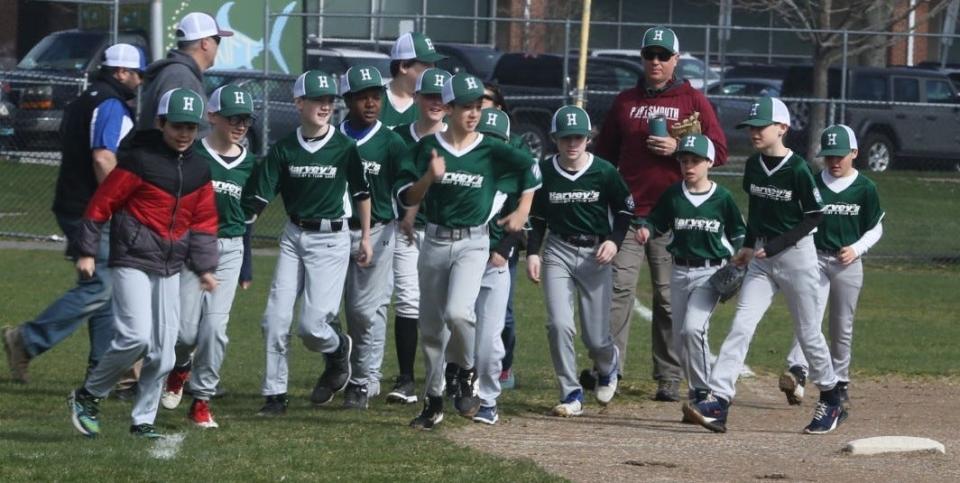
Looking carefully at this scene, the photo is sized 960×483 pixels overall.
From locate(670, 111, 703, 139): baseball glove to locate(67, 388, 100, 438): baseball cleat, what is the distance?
3934 mm

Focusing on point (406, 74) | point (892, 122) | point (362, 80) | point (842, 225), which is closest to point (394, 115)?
point (406, 74)

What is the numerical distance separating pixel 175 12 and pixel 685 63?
13853mm

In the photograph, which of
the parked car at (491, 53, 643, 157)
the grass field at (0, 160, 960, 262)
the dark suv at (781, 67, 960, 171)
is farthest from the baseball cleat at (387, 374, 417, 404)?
the dark suv at (781, 67, 960, 171)

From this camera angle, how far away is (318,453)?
7.74 m

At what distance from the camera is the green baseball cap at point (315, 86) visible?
29.0 feet

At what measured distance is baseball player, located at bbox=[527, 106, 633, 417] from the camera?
9320mm

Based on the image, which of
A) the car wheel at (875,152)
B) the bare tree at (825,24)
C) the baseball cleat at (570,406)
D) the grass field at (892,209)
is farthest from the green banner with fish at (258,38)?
the baseball cleat at (570,406)

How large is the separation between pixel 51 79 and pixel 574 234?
12.0 metres

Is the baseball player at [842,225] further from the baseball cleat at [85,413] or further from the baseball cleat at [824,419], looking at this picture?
the baseball cleat at [85,413]

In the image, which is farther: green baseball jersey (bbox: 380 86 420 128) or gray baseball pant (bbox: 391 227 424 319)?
green baseball jersey (bbox: 380 86 420 128)

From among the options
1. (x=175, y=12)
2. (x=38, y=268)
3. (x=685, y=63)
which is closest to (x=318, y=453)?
(x=38, y=268)

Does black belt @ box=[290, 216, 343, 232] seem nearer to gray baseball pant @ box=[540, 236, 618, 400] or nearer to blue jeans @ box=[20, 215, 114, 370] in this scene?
blue jeans @ box=[20, 215, 114, 370]

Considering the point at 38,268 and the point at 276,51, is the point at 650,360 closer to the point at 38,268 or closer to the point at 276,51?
the point at 38,268

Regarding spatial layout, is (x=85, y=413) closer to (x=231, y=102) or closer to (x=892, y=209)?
(x=231, y=102)
